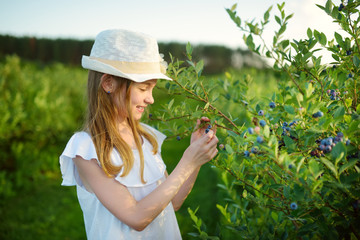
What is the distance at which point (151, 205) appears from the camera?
155cm

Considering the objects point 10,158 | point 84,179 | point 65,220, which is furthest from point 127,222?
point 10,158

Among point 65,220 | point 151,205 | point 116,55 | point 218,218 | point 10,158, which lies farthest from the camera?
point 10,158

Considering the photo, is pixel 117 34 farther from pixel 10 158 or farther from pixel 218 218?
pixel 10 158

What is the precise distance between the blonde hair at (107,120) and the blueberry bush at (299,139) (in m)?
0.26

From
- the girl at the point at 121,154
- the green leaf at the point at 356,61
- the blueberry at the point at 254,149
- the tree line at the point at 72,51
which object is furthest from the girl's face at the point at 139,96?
the tree line at the point at 72,51

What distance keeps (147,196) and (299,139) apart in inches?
30.8

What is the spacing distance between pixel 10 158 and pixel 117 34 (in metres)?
4.83

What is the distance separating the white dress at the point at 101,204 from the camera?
1688 mm

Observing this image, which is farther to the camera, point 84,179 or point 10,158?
point 10,158

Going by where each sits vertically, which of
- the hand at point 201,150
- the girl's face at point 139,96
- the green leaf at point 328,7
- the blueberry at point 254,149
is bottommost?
the hand at point 201,150

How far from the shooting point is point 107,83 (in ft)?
5.88

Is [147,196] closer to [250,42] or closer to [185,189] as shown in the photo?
[185,189]

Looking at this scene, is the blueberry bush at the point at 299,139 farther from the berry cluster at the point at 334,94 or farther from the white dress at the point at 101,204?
the white dress at the point at 101,204

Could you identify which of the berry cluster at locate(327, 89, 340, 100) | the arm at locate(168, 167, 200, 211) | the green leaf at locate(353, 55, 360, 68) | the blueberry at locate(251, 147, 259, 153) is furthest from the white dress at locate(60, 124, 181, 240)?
the green leaf at locate(353, 55, 360, 68)
